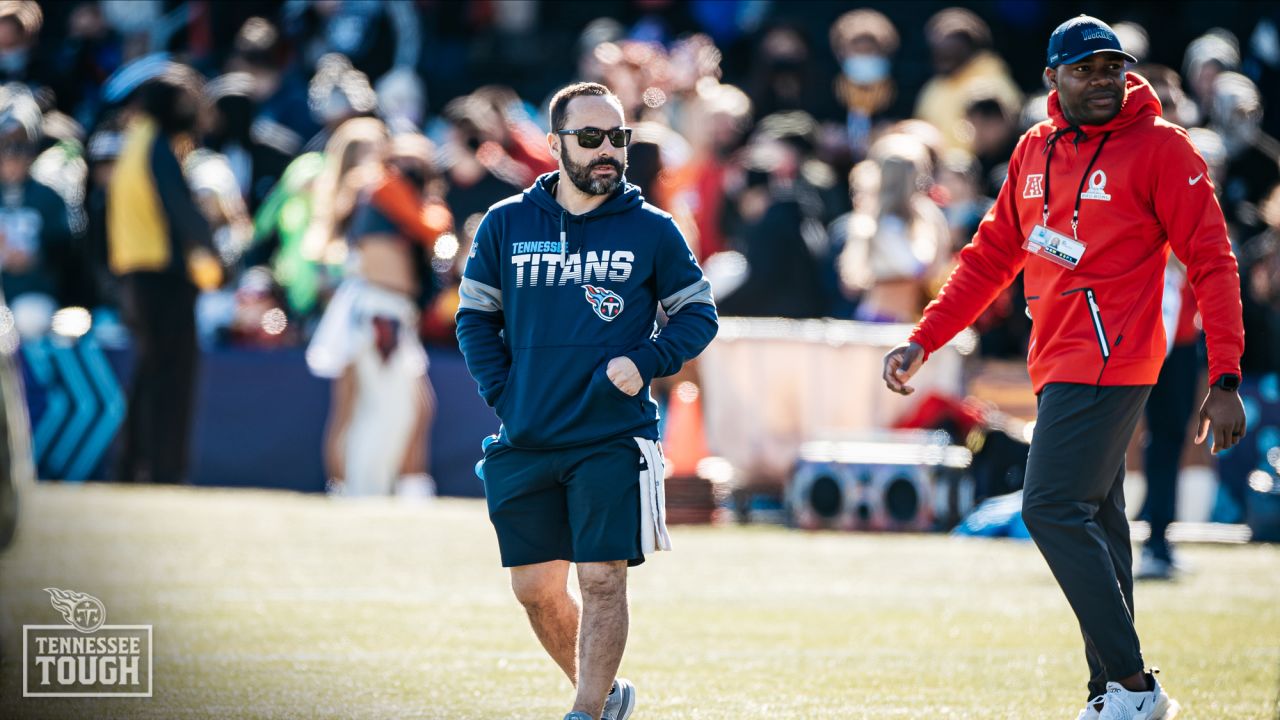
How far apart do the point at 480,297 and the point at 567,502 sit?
0.69 meters

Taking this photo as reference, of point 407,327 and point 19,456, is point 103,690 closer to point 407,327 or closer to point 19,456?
point 19,456

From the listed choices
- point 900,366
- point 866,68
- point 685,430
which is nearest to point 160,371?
point 685,430

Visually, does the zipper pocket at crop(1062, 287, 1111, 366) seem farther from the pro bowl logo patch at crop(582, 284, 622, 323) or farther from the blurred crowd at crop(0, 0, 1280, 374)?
the blurred crowd at crop(0, 0, 1280, 374)

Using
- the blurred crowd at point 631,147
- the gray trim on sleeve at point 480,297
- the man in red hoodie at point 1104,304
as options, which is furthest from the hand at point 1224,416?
the blurred crowd at point 631,147

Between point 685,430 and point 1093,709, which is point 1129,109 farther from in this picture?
point 685,430

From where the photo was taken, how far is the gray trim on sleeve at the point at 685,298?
20.4 ft

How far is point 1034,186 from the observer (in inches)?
261

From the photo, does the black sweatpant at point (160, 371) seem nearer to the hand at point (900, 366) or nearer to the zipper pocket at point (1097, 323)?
the hand at point (900, 366)

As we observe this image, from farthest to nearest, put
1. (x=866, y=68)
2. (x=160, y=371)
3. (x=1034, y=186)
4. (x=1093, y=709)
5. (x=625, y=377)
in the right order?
(x=866, y=68) → (x=160, y=371) → (x=1034, y=186) → (x=1093, y=709) → (x=625, y=377)

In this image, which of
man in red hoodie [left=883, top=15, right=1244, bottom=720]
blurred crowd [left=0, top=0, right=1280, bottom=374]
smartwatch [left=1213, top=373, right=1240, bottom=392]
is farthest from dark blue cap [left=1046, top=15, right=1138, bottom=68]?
blurred crowd [left=0, top=0, right=1280, bottom=374]

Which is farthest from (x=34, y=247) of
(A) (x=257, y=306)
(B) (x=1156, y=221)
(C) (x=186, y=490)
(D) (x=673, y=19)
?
(B) (x=1156, y=221)

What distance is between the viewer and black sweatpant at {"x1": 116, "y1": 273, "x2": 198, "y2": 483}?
15.8m

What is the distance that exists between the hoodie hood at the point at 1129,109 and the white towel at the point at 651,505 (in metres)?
1.74

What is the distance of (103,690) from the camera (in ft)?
23.4
